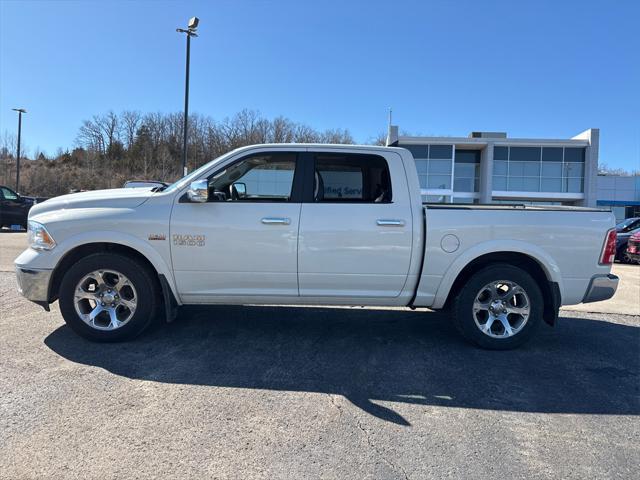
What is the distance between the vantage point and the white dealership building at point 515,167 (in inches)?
1389

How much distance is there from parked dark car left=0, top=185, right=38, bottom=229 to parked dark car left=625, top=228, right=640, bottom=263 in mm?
20913

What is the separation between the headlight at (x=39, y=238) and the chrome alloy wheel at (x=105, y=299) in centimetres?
48

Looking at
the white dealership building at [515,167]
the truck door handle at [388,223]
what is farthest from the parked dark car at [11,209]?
the white dealership building at [515,167]

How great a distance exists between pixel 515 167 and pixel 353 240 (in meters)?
35.1

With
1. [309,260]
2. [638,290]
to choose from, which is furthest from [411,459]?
[638,290]

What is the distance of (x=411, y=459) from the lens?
2.88 meters

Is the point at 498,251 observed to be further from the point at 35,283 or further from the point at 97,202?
the point at 35,283

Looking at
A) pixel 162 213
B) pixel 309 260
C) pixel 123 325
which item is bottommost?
pixel 123 325


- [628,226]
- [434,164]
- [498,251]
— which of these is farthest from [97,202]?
[434,164]

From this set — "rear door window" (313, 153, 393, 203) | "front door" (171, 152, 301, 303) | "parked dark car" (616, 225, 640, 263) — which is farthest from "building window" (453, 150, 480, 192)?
"front door" (171, 152, 301, 303)

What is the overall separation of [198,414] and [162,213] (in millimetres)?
2086

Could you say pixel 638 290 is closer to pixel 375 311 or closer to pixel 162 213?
pixel 375 311

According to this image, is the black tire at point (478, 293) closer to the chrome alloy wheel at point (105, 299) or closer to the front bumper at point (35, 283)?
the chrome alloy wheel at point (105, 299)

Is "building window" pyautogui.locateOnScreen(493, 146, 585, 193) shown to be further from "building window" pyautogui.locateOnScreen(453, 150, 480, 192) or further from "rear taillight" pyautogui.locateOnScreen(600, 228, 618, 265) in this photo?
"rear taillight" pyautogui.locateOnScreen(600, 228, 618, 265)
